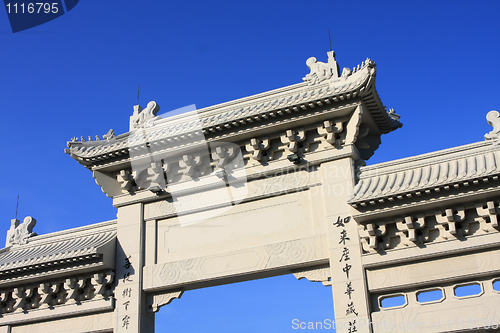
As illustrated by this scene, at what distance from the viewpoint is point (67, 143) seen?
11.9m

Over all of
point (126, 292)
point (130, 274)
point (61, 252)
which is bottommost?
point (126, 292)

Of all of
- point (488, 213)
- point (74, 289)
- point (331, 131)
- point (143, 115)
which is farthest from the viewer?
point (143, 115)

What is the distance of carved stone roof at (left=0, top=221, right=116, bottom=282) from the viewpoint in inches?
425

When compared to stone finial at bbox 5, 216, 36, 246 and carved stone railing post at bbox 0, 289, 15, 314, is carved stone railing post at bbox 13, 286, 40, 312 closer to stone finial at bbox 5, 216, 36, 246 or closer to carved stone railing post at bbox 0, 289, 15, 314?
carved stone railing post at bbox 0, 289, 15, 314

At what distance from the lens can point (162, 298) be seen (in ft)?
35.2

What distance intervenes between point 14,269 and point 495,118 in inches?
361

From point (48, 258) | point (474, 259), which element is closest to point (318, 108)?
point (474, 259)

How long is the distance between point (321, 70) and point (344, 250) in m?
3.44

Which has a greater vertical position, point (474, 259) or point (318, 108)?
point (318, 108)

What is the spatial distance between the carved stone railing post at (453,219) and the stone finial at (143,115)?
6222 millimetres

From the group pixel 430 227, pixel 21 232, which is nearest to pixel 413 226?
pixel 430 227

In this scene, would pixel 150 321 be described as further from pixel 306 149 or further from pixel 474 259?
pixel 474 259

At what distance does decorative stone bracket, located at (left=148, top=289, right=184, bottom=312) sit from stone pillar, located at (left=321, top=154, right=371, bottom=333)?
3.03 metres

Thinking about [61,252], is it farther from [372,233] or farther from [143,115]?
[372,233]
